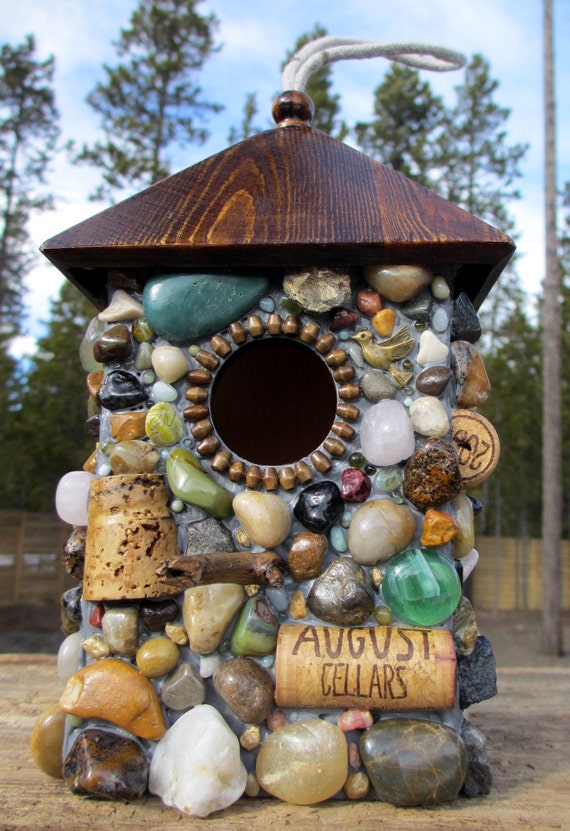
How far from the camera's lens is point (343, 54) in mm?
3623

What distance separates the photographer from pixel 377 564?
2.64 m

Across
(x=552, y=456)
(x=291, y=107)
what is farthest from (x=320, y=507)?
(x=552, y=456)

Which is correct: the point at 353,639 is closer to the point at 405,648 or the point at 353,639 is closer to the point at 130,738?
the point at 405,648

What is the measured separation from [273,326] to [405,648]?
1258 mm

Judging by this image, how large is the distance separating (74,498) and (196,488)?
0.65 meters

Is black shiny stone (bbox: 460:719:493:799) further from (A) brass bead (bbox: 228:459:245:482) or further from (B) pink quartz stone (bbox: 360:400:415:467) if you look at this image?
(A) brass bead (bbox: 228:459:245:482)

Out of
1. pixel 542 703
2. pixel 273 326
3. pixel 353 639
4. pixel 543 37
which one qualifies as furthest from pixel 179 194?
pixel 543 37

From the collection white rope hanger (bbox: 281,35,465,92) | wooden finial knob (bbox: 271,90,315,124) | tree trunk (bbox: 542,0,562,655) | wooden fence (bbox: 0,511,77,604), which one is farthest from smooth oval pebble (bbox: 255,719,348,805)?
wooden fence (bbox: 0,511,77,604)

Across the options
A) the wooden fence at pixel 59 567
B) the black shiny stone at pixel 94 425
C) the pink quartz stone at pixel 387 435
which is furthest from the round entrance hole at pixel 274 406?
the wooden fence at pixel 59 567

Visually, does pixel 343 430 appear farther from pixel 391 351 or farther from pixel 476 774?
pixel 476 774

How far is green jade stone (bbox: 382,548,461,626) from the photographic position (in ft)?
8.22

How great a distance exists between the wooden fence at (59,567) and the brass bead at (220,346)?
10555 mm

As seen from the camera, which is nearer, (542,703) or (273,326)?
(273,326)

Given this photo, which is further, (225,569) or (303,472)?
(303,472)
